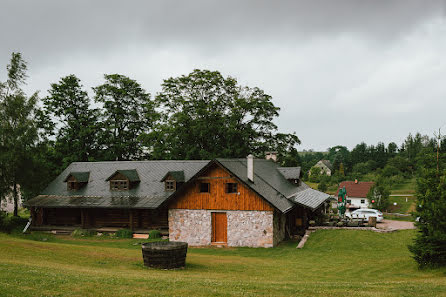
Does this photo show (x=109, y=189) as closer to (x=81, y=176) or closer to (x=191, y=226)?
(x=81, y=176)

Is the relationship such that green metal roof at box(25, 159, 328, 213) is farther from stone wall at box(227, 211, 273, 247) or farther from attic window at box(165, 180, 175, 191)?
stone wall at box(227, 211, 273, 247)

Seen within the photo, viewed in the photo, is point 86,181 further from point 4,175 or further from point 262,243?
point 262,243

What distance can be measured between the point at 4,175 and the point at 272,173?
924 inches

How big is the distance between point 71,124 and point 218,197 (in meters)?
25.0

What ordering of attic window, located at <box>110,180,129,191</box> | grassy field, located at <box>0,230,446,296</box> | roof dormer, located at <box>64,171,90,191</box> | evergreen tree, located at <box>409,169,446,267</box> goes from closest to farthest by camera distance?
grassy field, located at <box>0,230,446,296</box>
evergreen tree, located at <box>409,169,446,267</box>
attic window, located at <box>110,180,129,191</box>
roof dormer, located at <box>64,171,90,191</box>

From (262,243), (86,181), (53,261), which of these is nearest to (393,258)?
(262,243)

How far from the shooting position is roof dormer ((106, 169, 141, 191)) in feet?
106

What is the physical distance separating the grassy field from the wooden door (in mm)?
1629

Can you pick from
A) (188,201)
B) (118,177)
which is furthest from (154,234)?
(118,177)

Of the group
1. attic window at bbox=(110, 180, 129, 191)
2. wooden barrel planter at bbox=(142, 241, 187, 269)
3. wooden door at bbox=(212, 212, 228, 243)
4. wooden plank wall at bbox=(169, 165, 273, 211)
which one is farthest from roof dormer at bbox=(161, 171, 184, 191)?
wooden barrel planter at bbox=(142, 241, 187, 269)

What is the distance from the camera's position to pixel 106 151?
45.6 metres

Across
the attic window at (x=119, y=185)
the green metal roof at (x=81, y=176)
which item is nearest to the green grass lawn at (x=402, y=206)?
the attic window at (x=119, y=185)

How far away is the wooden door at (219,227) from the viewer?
26500 mm

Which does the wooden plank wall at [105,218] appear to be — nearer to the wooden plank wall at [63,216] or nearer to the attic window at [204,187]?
the wooden plank wall at [63,216]
